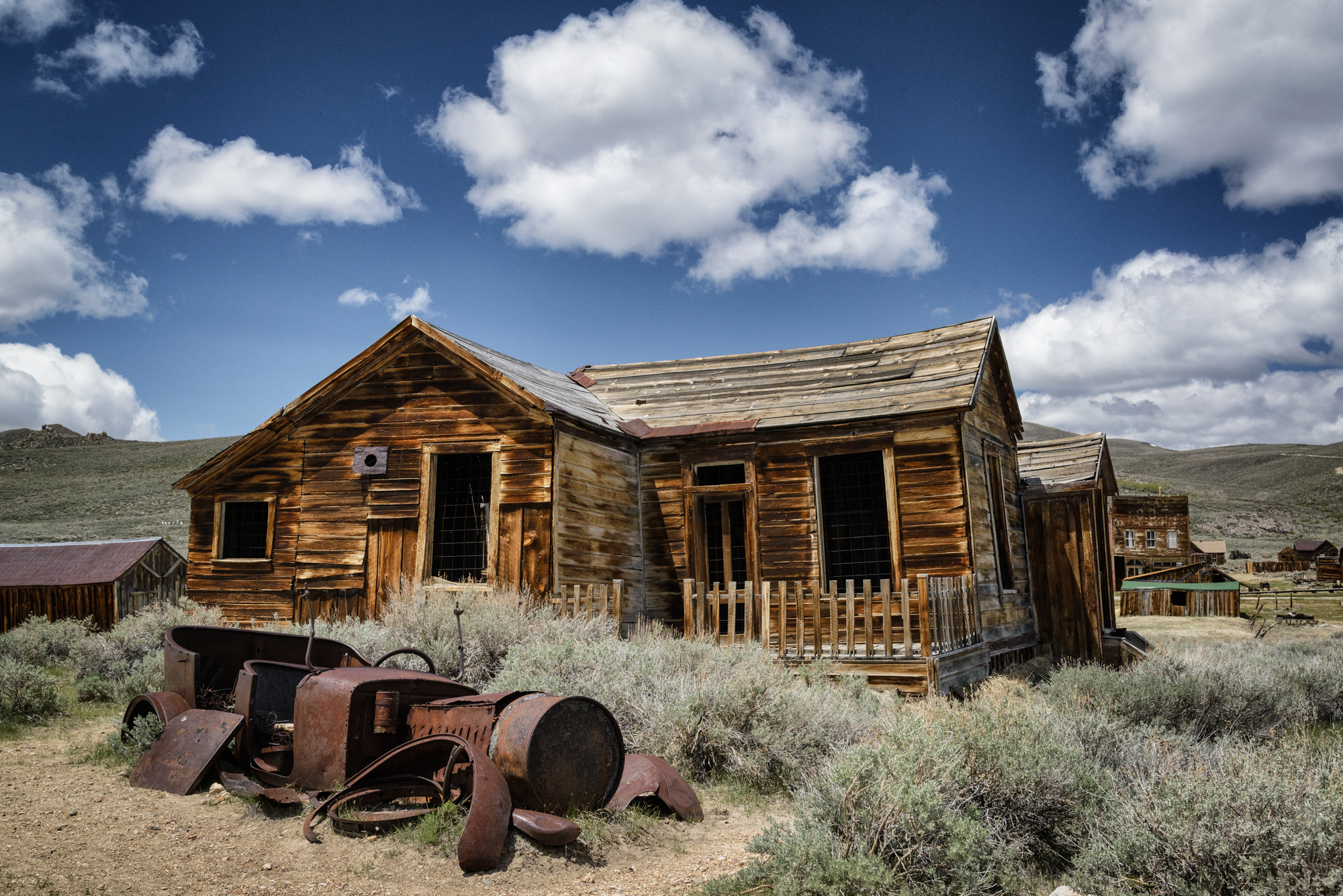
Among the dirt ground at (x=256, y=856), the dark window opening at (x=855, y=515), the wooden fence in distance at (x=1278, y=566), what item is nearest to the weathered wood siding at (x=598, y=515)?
the dark window opening at (x=855, y=515)

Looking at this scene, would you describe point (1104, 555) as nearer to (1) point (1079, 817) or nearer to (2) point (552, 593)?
(2) point (552, 593)

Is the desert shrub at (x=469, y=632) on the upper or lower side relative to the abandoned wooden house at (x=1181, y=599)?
upper

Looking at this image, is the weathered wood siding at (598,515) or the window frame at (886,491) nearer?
the weathered wood siding at (598,515)

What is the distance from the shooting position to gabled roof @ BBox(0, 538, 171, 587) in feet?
56.3

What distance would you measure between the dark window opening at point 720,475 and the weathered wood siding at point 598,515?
3.21ft

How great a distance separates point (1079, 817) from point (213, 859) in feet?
15.4

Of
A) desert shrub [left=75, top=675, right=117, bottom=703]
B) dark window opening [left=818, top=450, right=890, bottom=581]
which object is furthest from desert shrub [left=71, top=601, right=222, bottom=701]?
dark window opening [left=818, top=450, right=890, bottom=581]

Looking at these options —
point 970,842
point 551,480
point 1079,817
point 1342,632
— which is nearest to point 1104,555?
point 1342,632

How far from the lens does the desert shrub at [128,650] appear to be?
8906mm

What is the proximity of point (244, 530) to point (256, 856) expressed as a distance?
32.9 feet

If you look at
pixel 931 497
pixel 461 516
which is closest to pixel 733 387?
pixel 931 497

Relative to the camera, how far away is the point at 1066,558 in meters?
14.0

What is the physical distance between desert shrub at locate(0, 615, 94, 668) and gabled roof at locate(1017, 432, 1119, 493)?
611 inches

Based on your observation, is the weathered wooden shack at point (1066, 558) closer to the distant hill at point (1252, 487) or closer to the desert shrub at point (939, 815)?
the desert shrub at point (939, 815)
